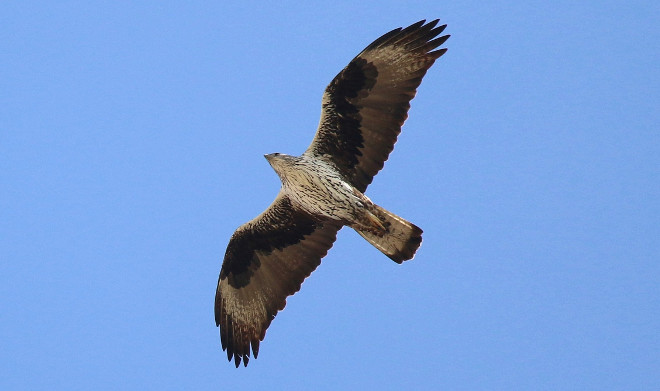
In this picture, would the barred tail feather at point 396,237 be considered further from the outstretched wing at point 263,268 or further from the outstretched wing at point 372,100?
the outstretched wing at point 263,268

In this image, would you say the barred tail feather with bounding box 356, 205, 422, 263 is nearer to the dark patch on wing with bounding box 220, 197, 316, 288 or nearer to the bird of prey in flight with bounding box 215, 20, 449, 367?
the bird of prey in flight with bounding box 215, 20, 449, 367

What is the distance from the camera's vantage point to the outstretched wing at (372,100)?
11211 millimetres

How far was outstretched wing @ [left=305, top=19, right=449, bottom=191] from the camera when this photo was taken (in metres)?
11.2

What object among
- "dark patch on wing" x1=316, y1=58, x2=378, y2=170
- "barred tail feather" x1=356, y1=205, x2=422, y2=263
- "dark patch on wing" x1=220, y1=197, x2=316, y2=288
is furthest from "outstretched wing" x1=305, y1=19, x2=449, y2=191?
"dark patch on wing" x1=220, y1=197, x2=316, y2=288

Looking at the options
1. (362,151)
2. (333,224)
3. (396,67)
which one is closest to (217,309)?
(333,224)

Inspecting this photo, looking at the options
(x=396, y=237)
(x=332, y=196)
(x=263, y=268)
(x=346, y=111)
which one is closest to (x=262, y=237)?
(x=263, y=268)

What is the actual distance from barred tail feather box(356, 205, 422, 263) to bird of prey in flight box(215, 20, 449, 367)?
0.01 m

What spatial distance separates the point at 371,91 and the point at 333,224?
1.81m

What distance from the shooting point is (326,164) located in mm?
11594

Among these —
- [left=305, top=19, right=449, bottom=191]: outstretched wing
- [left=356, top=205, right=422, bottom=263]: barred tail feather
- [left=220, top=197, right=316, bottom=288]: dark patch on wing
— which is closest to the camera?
[left=305, top=19, right=449, bottom=191]: outstretched wing

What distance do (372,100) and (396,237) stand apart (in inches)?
65.0

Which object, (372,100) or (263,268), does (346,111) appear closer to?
(372,100)

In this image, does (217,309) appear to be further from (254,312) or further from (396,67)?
(396,67)

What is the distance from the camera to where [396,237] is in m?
11.5
